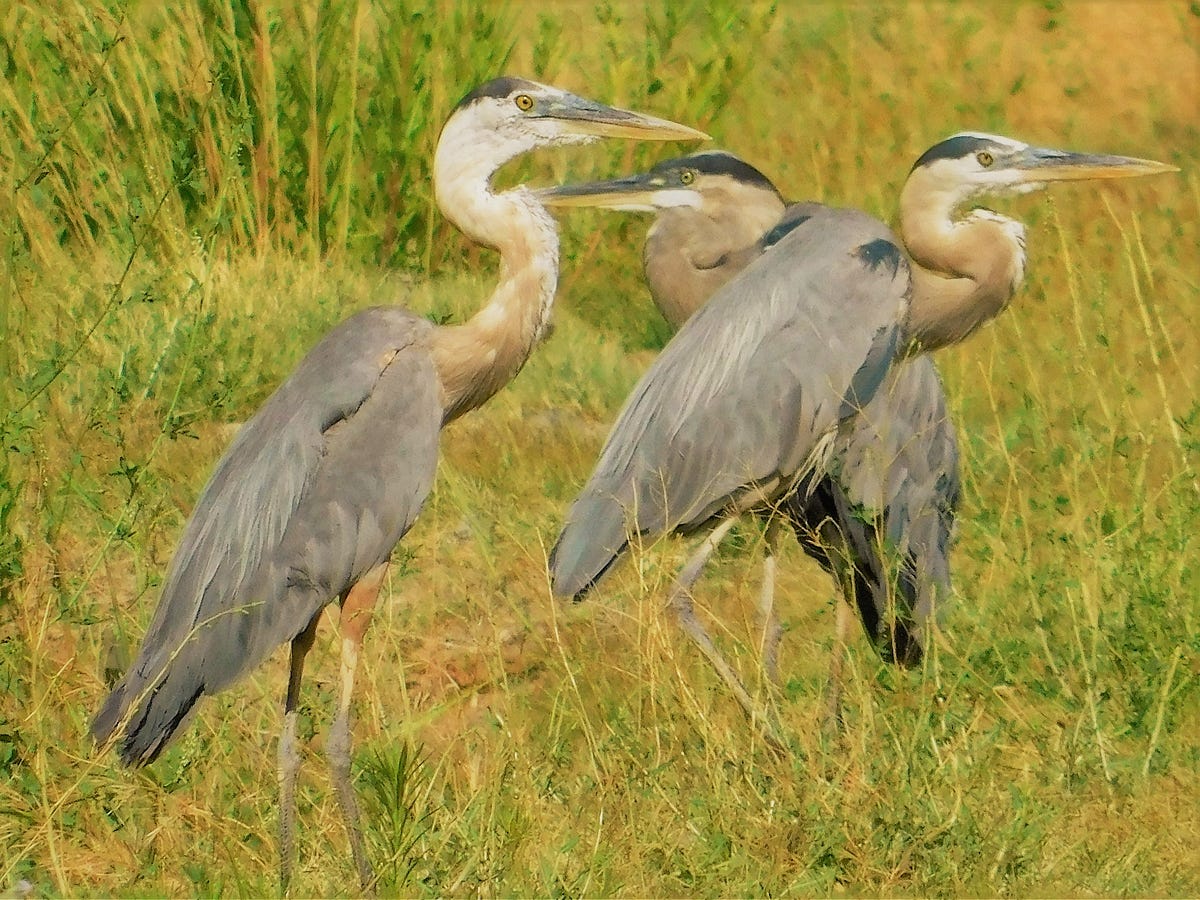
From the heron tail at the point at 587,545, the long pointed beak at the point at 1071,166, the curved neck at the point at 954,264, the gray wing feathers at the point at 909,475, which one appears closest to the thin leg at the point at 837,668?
the gray wing feathers at the point at 909,475

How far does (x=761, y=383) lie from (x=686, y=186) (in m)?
1.05

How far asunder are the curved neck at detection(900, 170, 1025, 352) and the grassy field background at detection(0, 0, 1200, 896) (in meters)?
0.17

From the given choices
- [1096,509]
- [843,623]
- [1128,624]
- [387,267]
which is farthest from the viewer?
[387,267]

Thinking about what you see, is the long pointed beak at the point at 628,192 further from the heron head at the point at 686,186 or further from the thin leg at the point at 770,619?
the thin leg at the point at 770,619

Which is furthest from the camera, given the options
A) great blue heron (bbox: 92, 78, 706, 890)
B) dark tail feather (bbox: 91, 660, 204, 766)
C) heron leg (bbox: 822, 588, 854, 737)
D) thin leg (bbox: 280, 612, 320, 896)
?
heron leg (bbox: 822, 588, 854, 737)

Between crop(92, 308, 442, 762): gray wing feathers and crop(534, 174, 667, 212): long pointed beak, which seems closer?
crop(92, 308, 442, 762): gray wing feathers

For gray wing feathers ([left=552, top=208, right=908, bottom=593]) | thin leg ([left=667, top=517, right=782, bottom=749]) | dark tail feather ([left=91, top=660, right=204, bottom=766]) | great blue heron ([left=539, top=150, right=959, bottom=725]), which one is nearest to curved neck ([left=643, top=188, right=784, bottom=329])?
great blue heron ([left=539, top=150, right=959, bottom=725])

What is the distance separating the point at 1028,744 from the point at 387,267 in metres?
4.10

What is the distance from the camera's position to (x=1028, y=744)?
4.24m

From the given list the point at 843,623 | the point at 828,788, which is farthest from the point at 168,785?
the point at 843,623

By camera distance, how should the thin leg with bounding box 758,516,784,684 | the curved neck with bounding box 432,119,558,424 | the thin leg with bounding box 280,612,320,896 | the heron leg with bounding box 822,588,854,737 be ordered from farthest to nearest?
the thin leg with bounding box 758,516,784,684, the curved neck with bounding box 432,119,558,424, the heron leg with bounding box 822,588,854,737, the thin leg with bounding box 280,612,320,896

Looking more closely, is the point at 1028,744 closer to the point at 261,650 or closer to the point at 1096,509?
the point at 1096,509

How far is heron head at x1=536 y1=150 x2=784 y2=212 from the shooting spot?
5742mm

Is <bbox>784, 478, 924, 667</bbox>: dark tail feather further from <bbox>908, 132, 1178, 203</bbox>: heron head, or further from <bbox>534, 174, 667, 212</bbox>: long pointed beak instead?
<bbox>534, 174, 667, 212</bbox>: long pointed beak
